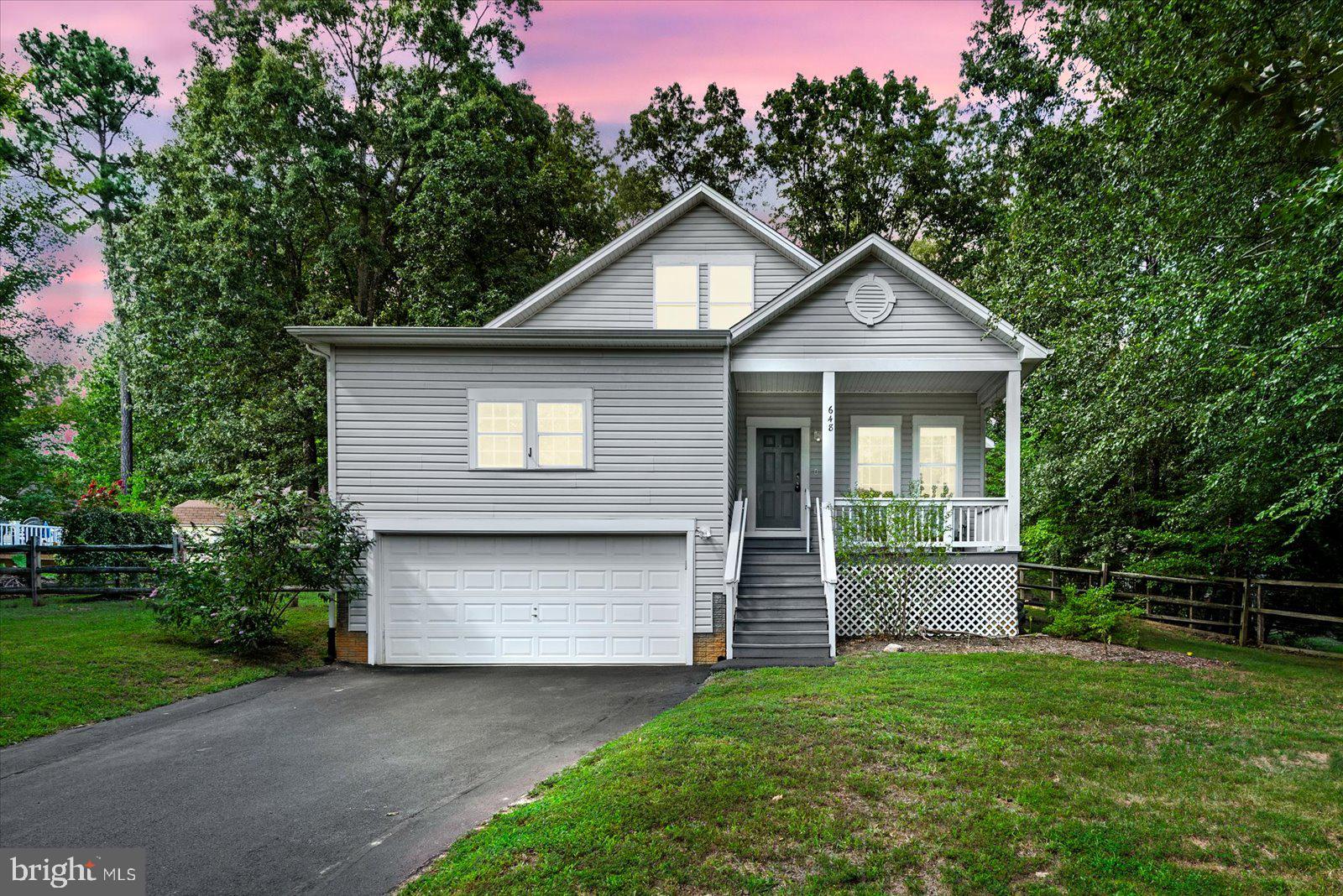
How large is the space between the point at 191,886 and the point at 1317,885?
6.68 meters

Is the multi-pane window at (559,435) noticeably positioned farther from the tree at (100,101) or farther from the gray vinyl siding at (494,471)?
the tree at (100,101)

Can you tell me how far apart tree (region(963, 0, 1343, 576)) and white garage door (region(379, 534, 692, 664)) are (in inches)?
321

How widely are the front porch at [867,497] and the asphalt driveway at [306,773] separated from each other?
271 centimetres

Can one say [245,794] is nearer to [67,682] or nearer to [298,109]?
[67,682]

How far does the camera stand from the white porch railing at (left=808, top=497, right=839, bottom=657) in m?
10.6

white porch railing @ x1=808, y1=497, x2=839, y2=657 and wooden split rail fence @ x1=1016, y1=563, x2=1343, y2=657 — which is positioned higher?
white porch railing @ x1=808, y1=497, x2=839, y2=657

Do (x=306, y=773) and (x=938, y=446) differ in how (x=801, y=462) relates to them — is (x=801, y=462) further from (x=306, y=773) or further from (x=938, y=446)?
(x=306, y=773)

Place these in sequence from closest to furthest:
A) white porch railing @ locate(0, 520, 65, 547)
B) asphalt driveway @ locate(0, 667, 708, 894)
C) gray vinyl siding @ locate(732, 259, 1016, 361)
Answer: asphalt driveway @ locate(0, 667, 708, 894), gray vinyl siding @ locate(732, 259, 1016, 361), white porch railing @ locate(0, 520, 65, 547)

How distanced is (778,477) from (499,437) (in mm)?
5716

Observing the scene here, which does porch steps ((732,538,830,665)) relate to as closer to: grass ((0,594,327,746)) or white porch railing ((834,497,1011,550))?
white porch railing ((834,497,1011,550))

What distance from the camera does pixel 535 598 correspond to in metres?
11.8

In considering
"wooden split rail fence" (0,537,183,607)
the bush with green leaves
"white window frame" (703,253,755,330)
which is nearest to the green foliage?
"wooden split rail fence" (0,537,183,607)

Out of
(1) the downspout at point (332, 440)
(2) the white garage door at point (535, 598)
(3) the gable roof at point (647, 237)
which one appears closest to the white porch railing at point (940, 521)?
(2) the white garage door at point (535, 598)

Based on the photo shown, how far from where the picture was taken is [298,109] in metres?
18.6
